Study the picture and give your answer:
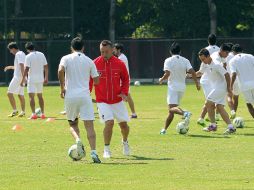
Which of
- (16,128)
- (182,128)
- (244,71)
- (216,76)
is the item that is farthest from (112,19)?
(182,128)

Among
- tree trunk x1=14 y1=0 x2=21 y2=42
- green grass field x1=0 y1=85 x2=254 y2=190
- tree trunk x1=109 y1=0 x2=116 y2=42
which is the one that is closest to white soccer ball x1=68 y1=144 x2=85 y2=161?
green grass field x1=0 y1=85 x2=254 y2=190

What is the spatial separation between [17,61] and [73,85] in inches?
469

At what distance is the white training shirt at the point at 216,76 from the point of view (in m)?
20.2

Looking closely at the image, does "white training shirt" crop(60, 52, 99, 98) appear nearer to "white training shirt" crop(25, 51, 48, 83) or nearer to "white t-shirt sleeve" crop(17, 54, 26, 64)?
"white training shirt" crop(25, 51, 48, 83)

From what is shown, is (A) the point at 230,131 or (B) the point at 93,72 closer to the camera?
(B) the point at 93,72

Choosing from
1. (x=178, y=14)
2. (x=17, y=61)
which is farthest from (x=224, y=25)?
(x=17, y=61)

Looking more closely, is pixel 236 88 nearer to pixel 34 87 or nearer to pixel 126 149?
pixel 34 87

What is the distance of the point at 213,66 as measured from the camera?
2022 cm

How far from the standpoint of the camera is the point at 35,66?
86.5 feet

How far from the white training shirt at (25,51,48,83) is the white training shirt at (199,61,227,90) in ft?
22.9

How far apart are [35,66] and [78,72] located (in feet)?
36.4

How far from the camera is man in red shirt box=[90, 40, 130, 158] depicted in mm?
16156

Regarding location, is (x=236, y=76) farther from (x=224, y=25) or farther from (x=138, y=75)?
(x=224, y=25)

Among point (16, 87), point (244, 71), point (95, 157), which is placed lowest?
point (16, 87)
